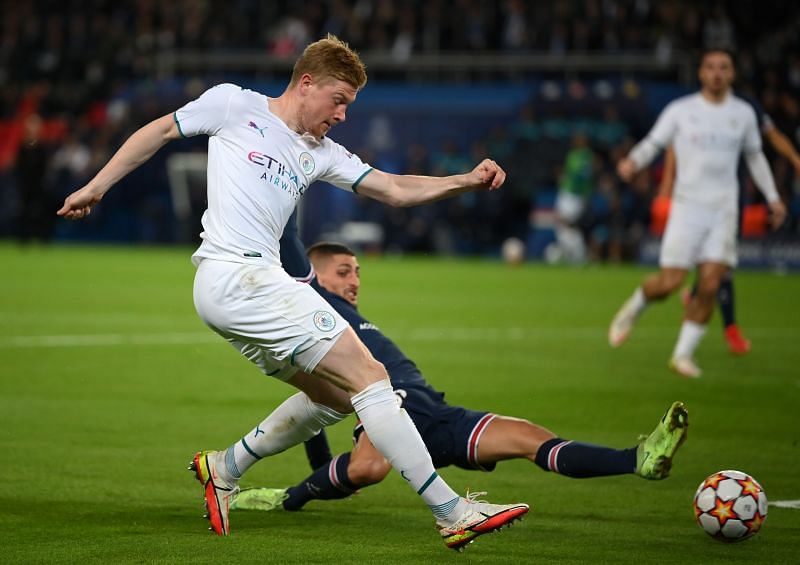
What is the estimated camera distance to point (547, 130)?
28578 millimetres

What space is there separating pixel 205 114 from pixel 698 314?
272 inches

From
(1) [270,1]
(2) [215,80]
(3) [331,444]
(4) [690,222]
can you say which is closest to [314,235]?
(2) [215,80]

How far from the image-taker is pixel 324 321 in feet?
17.7

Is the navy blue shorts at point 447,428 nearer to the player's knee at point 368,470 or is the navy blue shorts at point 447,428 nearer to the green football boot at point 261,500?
the player's knee at point 368,470

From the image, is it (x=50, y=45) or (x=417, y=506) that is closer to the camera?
(x=417, y=506)

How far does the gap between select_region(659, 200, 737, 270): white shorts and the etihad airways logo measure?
6.36 metres

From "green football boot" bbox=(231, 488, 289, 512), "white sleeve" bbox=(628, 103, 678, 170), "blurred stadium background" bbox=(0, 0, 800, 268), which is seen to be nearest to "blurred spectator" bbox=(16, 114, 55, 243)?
"blurred stadium background" bbox=(0, 0, 800, 268)

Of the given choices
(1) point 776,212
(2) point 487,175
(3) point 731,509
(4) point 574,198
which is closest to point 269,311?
(2) point 487,175

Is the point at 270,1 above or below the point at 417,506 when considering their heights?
above

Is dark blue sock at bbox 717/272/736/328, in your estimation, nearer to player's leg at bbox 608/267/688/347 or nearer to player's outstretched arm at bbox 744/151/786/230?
player's outstretched arm at bbox 744/151/786/230

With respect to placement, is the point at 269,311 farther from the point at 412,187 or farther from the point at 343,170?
the point at 412,187

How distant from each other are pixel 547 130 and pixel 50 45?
14848mm

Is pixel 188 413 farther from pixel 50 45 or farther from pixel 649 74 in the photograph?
pixel 50 45

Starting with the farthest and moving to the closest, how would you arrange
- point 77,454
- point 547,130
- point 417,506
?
point 547,130
point 77,454
point 417,506
